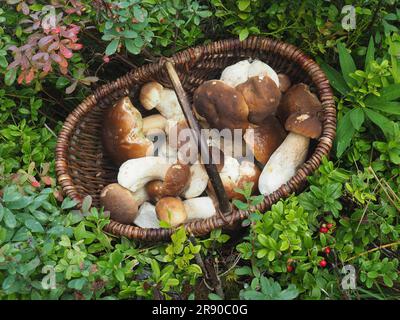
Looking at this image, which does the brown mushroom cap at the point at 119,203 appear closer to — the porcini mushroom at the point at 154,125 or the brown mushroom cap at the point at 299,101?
the porcini mushroom at the point at 154,125

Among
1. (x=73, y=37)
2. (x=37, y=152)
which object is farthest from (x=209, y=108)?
(x=37, y=152)

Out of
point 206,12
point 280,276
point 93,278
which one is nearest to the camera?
point 93,278

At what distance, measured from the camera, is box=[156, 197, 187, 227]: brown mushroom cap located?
8.81 ft

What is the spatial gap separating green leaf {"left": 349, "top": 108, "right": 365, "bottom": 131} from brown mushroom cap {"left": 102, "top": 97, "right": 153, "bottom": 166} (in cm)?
116

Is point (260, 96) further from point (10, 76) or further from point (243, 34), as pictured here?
point (10, 76)

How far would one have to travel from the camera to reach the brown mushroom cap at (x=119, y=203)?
2.79 meters

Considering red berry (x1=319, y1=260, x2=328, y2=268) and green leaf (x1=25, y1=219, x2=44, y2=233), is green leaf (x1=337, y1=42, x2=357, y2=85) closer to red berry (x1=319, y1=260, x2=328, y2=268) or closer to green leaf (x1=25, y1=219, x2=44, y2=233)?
red berry (x1=319, y1=260, x2=328, y2=268)

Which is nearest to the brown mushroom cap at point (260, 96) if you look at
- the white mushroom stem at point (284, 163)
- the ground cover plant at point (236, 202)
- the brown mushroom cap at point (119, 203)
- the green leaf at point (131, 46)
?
the white mushroom stem at point (284, 163)

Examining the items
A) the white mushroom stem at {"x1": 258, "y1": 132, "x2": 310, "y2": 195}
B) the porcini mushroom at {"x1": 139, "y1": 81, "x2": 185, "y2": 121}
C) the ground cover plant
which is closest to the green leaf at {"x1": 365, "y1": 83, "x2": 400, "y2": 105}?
the ground cover plant

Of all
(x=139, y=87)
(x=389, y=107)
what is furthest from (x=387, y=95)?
(x=139, y=87)

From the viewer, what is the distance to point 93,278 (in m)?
2.34

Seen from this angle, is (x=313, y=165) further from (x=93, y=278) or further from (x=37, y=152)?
(x=37, y=152)

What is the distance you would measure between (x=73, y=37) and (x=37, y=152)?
0.75 metres

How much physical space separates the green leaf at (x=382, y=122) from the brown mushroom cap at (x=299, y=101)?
0.29 m
